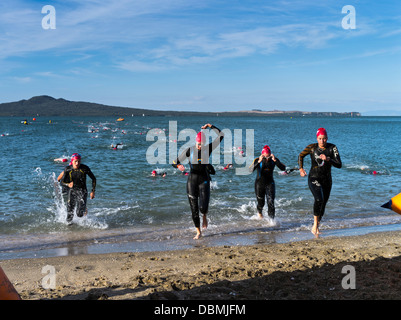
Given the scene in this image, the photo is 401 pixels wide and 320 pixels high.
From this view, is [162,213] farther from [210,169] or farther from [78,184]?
[210,169]

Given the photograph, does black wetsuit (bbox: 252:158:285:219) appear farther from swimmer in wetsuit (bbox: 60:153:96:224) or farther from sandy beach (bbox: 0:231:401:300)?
swimmer in wetsuit (bbox: 60:153:96:224)

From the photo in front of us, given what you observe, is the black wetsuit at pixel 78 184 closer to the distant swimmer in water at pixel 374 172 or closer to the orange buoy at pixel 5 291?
the orange buoy at pixel 5 291

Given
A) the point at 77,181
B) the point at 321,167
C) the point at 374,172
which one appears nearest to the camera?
the point at 321,167

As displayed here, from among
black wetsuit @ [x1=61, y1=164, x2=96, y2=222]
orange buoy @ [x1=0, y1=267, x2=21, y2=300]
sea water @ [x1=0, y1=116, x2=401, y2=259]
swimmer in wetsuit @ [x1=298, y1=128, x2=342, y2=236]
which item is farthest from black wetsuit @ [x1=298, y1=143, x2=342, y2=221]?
orange buoy @ [x1=0, y1=267, x2=21, y2=300]

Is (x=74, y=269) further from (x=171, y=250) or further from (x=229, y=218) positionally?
(x=229, y=218)

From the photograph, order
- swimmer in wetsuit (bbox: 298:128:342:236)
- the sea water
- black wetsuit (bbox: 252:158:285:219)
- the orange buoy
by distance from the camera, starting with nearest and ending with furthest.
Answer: the orange buoy → swimmer in wetsuit (bbox: 298:128:342:236) → the sea water → black wetsuit (bbox: 252:158:285:219)

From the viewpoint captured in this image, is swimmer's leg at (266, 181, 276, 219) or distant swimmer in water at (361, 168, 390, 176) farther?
distant swimmer in water at (361, 168, 390, 176)

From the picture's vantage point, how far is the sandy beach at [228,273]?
529cm

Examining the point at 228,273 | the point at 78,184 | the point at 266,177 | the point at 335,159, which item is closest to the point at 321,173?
the point at 335,159

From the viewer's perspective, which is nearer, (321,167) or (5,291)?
(5,291)

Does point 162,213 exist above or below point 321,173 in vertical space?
below

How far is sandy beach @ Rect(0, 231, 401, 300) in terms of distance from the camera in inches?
208

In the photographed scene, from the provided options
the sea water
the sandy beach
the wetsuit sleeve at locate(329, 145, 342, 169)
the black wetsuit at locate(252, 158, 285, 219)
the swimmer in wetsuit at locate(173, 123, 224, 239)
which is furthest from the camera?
the black wetsuit at locate(252, 158, 285, 219)

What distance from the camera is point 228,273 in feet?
20.6
